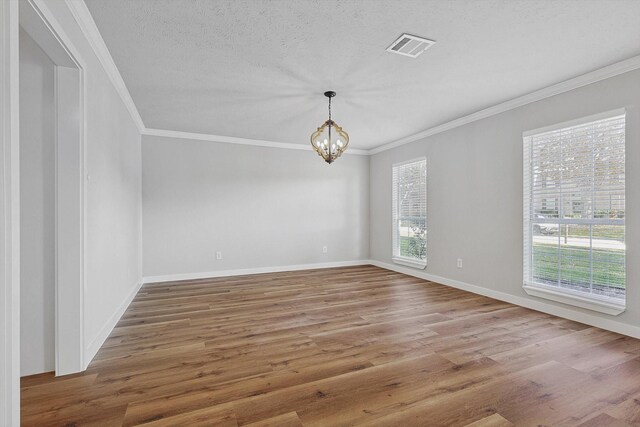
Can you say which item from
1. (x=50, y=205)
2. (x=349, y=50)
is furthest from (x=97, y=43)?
(x=349, y=50)

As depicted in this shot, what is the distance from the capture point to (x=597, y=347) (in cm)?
258

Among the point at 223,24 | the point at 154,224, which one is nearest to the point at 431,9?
the point at 223,24

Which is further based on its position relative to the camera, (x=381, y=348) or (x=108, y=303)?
(x=108, y=303)

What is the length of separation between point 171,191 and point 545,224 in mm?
5393

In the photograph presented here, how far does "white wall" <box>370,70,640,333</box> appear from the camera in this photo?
9.21ft

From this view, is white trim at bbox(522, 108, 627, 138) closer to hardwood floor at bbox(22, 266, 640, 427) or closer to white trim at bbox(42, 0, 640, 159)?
white trim at bbox(42, 0, 640, 159)

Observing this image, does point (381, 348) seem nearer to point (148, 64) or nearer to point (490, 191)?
point (490, 191)

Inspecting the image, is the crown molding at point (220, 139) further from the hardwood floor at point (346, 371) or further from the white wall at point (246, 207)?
the hardwood floor at point (346, 371)

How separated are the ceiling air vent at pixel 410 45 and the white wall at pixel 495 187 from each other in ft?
6.36

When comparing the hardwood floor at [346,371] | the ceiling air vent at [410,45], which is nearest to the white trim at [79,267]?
the hardwood floor at [346,371]

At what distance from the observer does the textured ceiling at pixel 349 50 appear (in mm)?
2113

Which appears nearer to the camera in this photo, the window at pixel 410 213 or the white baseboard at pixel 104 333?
the white baseboard at pixel 104 333

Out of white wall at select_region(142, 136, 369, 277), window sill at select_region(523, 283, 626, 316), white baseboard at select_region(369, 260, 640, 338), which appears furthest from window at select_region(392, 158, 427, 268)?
window sill at select_region(523, 283, 626, 316)

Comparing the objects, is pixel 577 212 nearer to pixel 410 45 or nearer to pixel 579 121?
pixel 579 121
